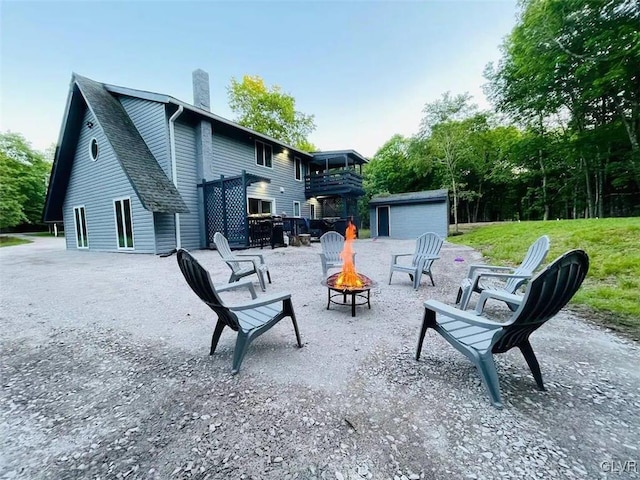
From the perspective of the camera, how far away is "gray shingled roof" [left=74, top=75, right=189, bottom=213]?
838 cm

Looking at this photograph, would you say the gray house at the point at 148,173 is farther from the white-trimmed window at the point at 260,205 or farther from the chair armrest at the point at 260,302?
the chair armrest at the point at 260,302

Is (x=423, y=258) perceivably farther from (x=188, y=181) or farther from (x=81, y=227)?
(x=81, y=227)

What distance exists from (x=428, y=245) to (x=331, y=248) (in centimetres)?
189

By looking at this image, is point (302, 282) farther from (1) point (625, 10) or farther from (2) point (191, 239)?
(1) point (625, 10)

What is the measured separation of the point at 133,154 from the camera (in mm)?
8969

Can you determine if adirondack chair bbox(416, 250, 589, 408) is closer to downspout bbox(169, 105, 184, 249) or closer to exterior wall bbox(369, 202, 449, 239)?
downspout bbox(169, 105, 184, 249)

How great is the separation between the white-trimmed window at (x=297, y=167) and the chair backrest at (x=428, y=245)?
11.9 m

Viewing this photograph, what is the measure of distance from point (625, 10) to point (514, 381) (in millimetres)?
15897

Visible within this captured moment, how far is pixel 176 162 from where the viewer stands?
9.73m

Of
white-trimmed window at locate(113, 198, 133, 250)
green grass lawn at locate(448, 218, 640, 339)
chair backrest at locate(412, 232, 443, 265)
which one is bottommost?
green grass lawn at locate(448, 218, 640, 339)

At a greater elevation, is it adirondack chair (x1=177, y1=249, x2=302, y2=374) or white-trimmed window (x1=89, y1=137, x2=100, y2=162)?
white-trimmed window (x1=89, y1=137, x2=100, y2=162)

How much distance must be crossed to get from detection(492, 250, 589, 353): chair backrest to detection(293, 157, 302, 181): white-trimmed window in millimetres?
15025

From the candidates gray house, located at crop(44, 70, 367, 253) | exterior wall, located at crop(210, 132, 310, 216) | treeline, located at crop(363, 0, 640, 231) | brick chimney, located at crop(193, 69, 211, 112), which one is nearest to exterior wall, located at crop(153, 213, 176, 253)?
gray house, located at crop(44, 70, 367, 253)

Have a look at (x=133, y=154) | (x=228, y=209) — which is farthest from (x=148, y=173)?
(x=228, y=209)
